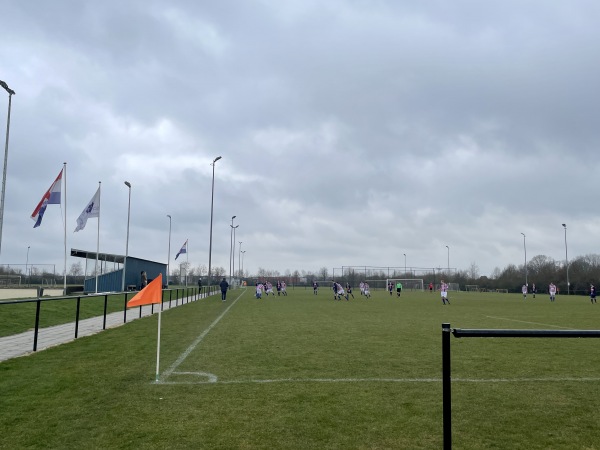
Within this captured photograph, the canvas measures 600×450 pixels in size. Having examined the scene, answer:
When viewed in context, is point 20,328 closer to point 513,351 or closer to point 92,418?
point 92,418

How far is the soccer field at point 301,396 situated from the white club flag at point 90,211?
22.9 metres

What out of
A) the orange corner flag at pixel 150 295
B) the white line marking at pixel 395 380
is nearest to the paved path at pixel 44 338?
the orange corner flag at pixel 150 295

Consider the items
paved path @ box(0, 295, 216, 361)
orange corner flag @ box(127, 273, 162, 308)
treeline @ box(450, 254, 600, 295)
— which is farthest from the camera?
treeline @ box(450, 254, 600, 295)

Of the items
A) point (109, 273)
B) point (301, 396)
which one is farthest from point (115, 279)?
point (301, 396)

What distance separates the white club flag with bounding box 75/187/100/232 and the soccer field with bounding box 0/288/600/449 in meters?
22.9

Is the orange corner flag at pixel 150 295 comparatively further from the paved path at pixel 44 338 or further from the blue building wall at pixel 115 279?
the blue building wall at pixel 115 279

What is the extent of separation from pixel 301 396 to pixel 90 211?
98.7 feet

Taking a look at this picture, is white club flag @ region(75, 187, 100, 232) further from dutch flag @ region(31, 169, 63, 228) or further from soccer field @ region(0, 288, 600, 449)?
soccer field @ region(0, 288, 600, 449)

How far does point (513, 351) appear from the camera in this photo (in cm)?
1016

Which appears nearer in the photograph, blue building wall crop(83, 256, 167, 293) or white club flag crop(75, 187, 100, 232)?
white club flag crop(75, 187, 100, 232)

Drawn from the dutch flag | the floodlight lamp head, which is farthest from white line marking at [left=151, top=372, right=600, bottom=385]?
the dutch flag

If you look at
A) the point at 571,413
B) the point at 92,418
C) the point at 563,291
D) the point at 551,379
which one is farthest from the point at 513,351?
the point at 563,291

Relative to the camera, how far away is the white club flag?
3247cm

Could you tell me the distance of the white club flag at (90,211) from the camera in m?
32.5
